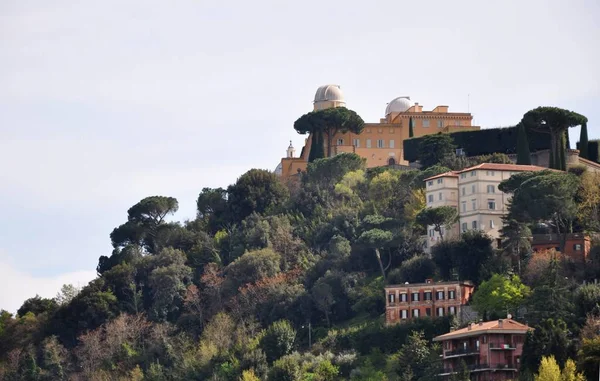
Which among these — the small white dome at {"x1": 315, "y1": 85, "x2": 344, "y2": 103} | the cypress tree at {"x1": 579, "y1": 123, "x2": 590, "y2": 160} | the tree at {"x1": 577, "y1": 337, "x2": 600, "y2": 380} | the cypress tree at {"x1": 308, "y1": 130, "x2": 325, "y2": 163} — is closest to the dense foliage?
the tree at {"x1": 577, "y1": 337, "x2": 600, "y2": 380}

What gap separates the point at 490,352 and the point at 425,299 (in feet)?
31.7

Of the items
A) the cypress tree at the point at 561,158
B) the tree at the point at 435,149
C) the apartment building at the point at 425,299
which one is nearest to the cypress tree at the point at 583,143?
the cypress tree at the point at 561,158

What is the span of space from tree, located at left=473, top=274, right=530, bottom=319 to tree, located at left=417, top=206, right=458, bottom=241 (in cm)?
965

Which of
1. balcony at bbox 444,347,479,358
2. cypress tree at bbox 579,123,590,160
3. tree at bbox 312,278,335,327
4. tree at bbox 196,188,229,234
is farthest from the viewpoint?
tree at bbox 196,188,229,234

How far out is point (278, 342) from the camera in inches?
4070

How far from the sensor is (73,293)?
127 metres

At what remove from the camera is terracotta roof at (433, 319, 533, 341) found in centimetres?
9219

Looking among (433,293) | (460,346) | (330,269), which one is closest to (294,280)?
(330,269)

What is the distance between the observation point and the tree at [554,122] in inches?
4633

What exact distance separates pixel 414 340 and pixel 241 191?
33321mm

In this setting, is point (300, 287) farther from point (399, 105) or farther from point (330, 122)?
point (399, 105)

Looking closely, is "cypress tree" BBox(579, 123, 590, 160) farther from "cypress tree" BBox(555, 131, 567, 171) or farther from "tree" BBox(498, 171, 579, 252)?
"tree" BBox(498, 171, 579, 252)

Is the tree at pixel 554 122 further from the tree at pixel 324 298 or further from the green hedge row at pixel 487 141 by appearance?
the tree at pixel 324 298

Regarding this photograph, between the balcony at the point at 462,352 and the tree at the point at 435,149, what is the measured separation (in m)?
31.7
